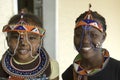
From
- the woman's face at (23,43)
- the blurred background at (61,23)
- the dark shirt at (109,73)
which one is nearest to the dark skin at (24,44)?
the woman's face at (23,43)

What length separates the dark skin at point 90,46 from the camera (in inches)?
71.6

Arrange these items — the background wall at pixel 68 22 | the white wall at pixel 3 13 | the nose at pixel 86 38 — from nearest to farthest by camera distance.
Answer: the nose at pixel 86 38 → the white wall at pixel 3 13 → the background wall at pixel 68 22

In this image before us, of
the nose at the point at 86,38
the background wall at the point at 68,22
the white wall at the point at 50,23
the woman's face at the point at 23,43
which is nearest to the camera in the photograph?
the nose at the point at 86,38

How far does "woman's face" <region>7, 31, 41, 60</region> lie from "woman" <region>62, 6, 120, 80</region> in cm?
28

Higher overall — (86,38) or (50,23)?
(86,38)

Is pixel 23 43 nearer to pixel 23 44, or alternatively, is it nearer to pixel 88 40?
pixel 23 44

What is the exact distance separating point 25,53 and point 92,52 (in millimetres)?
423

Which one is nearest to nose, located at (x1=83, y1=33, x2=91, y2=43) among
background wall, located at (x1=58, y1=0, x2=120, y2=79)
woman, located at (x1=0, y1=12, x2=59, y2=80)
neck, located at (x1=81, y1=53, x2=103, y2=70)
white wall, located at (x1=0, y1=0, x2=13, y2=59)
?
neck, located at (x1=81, y1=53, x2=103, y2=70)

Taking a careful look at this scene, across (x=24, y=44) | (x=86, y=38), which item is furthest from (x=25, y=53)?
(x=86, y=38)

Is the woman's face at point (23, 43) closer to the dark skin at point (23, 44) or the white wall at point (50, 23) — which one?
the dark skin at point (23, 44)

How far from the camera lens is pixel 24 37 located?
1.92 m

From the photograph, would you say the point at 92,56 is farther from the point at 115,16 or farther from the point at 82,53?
the point at 115,16

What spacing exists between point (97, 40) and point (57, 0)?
184 centimetres

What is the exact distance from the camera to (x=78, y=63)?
1.94 m
